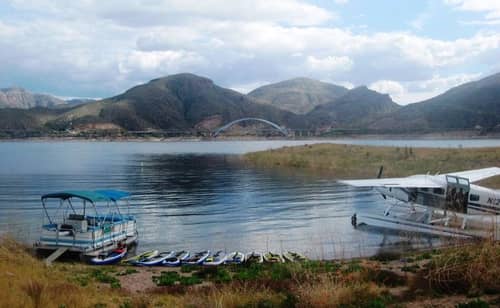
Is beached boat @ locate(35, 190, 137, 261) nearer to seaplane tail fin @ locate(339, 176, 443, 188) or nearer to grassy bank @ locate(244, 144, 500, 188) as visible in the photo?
seaplane tail fin @ locate(339, 176, 443, 188)

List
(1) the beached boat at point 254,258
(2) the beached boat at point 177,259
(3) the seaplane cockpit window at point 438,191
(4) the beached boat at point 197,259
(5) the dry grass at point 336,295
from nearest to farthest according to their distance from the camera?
(5) the dry grass at point 336,295
(1) the beached boat at point 254,258
(4) the beached boat at point 197,259
(2) the beached boat at point 177,259
(3) the seaplane cockpit window at point 438,191

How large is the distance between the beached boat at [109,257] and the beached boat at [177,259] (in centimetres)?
242

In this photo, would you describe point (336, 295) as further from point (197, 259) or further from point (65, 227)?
point (65, 227)

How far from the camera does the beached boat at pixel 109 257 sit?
20.2 m

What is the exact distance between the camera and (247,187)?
46938mm

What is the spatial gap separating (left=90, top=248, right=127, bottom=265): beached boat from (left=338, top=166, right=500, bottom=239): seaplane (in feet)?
37.9

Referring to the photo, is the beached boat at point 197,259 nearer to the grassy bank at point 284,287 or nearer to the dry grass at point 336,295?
the grassy bank at point 284,287

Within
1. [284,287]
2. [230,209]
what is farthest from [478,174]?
[284,287]

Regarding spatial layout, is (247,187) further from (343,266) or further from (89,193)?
(343,266)

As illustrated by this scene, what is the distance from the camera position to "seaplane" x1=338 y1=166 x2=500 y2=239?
24.0 meters

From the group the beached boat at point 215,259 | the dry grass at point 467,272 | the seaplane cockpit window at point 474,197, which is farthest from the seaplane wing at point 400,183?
the dry grass at point 467,272

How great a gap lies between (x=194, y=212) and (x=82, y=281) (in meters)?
18.5

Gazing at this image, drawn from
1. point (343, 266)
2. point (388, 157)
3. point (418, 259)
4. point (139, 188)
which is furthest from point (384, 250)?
point (388, 157)

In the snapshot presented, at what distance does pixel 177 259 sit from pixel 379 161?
46819mm
